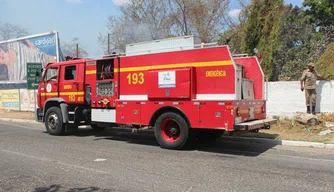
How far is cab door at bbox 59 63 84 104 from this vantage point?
1082 centimetres

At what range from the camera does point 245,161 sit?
7176mm

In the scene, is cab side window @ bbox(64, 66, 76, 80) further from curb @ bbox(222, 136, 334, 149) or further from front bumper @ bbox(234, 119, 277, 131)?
front bumper @ bbox(234, 119, 277, 131)

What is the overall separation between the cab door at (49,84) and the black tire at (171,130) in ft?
15.6

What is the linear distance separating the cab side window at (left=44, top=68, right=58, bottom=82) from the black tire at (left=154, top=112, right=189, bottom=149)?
493cm

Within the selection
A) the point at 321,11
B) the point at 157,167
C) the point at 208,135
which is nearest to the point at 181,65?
the point at 208,135

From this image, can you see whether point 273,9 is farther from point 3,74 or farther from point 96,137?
point 3,74

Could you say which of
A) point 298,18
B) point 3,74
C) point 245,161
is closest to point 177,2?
point 298,18

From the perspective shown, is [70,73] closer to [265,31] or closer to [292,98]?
[292,98]

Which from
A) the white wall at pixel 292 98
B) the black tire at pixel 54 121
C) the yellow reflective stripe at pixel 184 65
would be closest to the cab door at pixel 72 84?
the black tire at pixel 54 121

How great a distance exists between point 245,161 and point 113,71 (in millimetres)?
4725

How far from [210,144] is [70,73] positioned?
5315 mm

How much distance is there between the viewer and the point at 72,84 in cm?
1107

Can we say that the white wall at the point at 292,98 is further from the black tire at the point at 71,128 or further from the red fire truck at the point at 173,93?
the black tire at the point at 71,128

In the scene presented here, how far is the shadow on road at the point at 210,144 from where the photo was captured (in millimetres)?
8414
